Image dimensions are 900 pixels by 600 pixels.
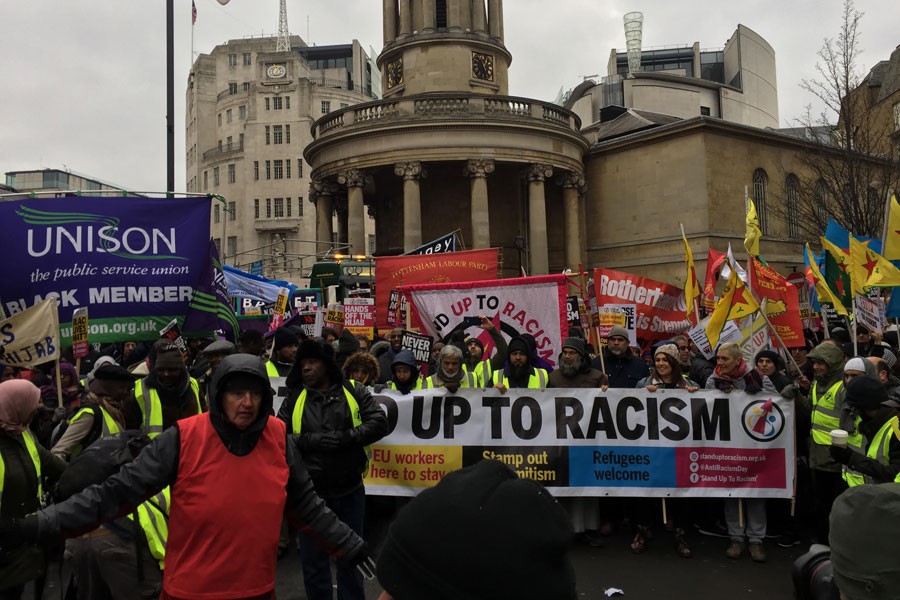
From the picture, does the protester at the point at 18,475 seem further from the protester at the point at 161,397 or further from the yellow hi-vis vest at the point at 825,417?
the yellow hi-vis vest at the point at 825,417

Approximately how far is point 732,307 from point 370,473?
5.06 metres

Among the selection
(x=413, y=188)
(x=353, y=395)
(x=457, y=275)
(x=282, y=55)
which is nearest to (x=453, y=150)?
(x=413, y=188)

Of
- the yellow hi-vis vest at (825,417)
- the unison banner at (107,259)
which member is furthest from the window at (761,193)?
the unison banner at (107,259)

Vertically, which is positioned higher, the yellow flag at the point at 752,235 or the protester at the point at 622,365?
the yellow flag at the point at 752,235

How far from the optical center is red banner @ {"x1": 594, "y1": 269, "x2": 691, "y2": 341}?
1138 centimetres

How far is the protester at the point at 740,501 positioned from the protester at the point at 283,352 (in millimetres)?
4391

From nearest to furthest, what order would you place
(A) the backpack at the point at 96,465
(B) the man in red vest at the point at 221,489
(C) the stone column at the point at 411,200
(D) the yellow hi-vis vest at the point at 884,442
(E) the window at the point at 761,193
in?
(B) the man in red vest at the point at 221,489 < (A) the backpack at the point at 96,465 < (D) the yellow hi-vis vest at the point at 884,442 < (C) the stone column at the point at 411,200 < (E) the window at the point at 761,193

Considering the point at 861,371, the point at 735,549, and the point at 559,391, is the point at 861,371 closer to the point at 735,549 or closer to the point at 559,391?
the point at 735,549

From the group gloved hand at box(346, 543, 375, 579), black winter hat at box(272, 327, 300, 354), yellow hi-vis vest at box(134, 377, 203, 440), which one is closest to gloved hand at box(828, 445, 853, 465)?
gloved hand at box(346, 543, 375, 579)

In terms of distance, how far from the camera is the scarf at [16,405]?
4.05 meters

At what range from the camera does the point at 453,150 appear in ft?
96.9

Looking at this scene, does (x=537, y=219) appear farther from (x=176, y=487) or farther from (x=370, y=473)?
(x=176, y=487)

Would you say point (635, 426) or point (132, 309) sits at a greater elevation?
point (132, 309)

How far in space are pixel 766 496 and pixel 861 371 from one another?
1.57 metres
